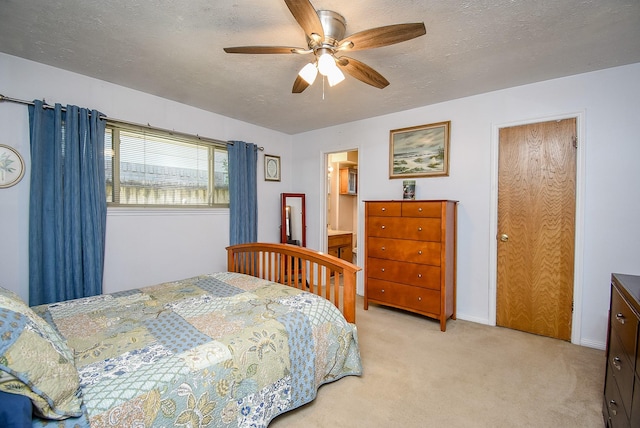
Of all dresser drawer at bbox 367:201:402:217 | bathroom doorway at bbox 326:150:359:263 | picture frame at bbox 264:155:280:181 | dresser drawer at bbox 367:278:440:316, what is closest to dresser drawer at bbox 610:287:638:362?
dresser drawer at bbox 367:278:440:316

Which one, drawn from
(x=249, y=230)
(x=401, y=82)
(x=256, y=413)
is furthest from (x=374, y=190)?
(x=256, y=413)

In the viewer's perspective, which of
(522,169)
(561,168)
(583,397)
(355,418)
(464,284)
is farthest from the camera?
(464,284)

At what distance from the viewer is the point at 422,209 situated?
300 centimetres

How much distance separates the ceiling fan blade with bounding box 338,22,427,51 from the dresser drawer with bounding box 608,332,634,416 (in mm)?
1837

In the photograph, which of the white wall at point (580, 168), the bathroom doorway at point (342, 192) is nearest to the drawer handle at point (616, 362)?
the white wall at point (580, 168)

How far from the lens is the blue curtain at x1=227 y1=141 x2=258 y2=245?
3.81 m

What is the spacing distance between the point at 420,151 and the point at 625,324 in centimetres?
246

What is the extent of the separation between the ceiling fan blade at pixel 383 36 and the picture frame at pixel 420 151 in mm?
1900

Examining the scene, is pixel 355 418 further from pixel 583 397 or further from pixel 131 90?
pixel 131 90

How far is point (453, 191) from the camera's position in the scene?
10.7ft

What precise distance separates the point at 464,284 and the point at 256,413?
259cm

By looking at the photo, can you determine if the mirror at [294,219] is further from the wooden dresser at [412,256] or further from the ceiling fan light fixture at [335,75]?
the ceiling fan light fixture at [335,75]

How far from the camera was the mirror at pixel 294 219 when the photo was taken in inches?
176

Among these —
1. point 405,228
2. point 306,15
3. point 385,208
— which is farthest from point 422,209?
point 306,15
